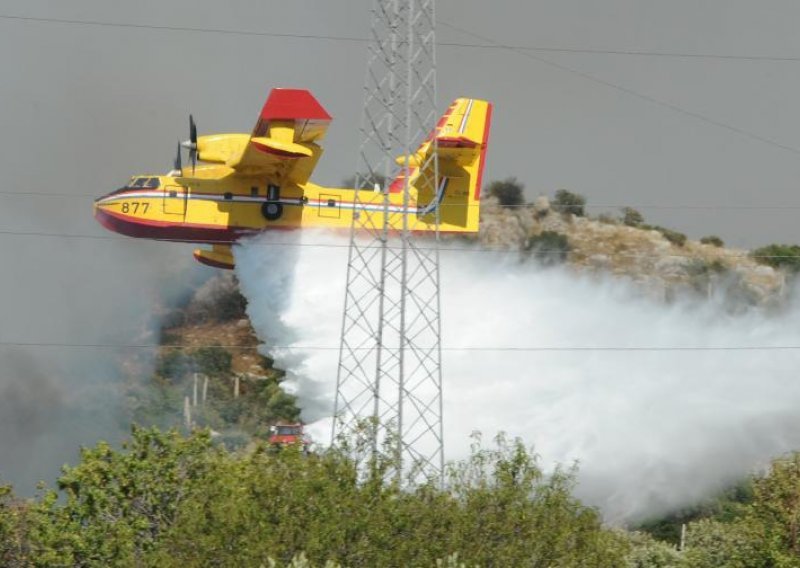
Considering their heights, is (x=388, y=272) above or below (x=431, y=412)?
above

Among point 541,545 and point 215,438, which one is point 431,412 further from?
point 215,438

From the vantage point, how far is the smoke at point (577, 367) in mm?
54500

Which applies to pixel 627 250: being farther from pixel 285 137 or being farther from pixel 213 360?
pixel 285 137

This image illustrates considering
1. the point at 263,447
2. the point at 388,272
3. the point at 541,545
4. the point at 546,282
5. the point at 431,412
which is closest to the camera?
the point at 541,545

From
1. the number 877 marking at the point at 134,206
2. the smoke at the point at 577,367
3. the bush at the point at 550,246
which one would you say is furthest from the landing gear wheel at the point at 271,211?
the bush at the point at 550,246

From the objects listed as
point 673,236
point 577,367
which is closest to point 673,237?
point 673,236

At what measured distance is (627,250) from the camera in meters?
98.9

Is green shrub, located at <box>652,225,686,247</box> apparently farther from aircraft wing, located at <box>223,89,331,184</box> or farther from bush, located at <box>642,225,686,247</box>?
aircraft wing, located at <box>223,89,331,184</box>

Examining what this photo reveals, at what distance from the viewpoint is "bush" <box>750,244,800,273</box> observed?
91.4m

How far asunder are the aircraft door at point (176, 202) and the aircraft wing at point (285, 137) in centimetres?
176

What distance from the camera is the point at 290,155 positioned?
5294 centimetres

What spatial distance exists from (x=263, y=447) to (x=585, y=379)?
56.8ft

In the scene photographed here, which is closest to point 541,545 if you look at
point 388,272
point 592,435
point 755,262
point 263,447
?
point 263,447

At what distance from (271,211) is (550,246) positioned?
3836 cm
